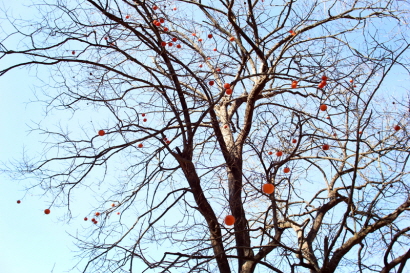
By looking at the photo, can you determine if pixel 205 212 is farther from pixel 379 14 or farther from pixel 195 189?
pixel 379 14

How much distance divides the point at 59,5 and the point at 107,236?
2544 millimetres

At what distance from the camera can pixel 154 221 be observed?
3.76m

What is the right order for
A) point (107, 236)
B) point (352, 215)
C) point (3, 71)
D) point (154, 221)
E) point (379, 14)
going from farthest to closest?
point (379, 14) → point (107, 236) → point (154, 221) → point (352, 215) → point (3, 71)

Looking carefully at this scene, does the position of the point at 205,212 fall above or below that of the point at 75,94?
below

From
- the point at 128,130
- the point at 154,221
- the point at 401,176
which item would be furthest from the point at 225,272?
the point at 401,176

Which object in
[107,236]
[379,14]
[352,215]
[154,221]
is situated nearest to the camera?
[352,215]

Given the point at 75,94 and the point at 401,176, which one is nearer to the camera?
the point at 401,176

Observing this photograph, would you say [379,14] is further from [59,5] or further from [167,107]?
[59,5]

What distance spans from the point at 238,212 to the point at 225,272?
64 centimetres

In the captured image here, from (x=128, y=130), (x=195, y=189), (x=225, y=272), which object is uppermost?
(x=128, y=130)

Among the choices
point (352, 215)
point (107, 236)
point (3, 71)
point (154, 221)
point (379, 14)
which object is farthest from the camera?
point (379, 14)

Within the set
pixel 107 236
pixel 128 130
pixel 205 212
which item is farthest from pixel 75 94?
pixel 205 212

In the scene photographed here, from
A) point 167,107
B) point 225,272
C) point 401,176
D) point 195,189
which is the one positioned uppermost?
point 167,107

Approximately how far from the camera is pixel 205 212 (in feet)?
12.8
